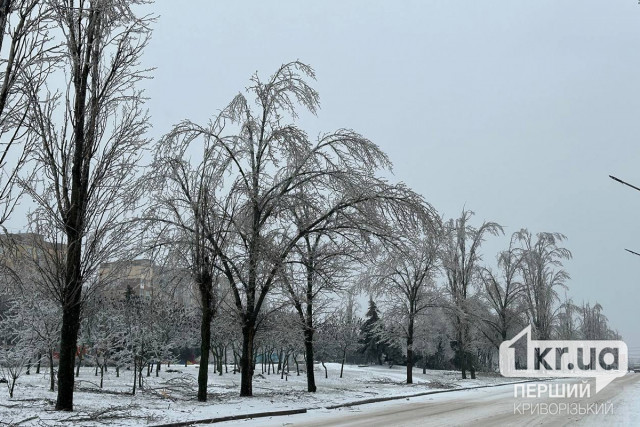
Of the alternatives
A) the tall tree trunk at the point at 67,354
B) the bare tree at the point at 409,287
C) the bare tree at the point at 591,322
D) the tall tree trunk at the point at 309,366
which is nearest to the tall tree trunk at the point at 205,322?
the tall tree trunk at the point at 67,354

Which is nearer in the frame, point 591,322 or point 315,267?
point 315,267

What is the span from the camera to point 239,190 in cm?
1839

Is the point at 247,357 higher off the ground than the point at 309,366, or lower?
higher

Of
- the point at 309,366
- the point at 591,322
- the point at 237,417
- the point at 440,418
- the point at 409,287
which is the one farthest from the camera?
the point at 591,322

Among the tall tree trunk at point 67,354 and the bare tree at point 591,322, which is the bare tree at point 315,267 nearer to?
the tall tree trunk at point 67,354

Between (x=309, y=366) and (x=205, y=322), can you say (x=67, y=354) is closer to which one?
(x=205, y=322)

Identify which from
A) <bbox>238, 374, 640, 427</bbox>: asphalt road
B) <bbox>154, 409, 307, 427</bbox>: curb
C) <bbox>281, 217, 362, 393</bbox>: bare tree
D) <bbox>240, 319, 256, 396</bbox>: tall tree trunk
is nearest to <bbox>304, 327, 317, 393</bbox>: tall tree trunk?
<bbox>281, 217, 362, 393</bbox>: bare tree

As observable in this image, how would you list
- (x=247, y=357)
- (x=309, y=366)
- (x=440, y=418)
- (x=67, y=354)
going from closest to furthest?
(x=67, y=354), (x=440, y=418), (x=247, y=357), (x=309, y=366)

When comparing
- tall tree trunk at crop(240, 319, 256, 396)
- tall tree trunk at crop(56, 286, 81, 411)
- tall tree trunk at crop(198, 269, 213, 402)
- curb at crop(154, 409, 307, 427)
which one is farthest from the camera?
tall tree trunk at crop(240, 319, 256, 396)

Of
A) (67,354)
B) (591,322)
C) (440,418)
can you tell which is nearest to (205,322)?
(67,354)

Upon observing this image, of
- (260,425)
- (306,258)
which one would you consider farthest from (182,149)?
(260,425)

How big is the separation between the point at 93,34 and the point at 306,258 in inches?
373

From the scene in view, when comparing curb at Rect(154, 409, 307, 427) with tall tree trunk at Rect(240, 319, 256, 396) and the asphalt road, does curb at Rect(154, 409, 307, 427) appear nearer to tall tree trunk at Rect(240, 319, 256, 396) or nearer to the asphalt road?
the asphalt road

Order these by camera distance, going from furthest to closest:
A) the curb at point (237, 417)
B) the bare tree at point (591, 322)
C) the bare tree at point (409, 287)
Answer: the bare tree at point (591, 322)
the bare tree at point (409, 287)
the curb at point (237, 417)
